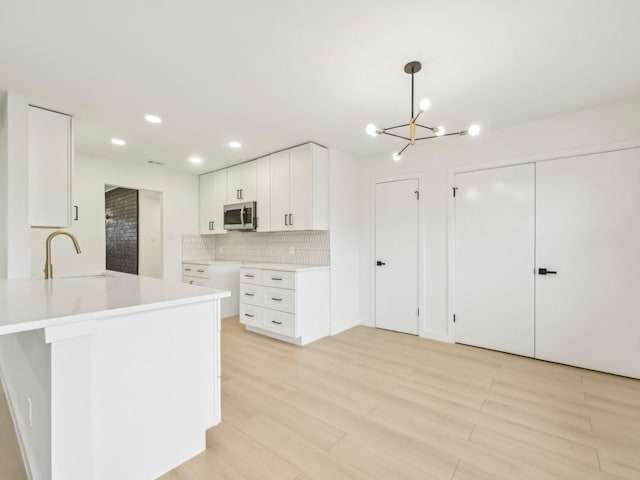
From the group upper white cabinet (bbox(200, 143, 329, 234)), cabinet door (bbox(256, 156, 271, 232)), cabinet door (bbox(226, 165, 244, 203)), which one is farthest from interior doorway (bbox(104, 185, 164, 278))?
cabinet door (bbox(256, 156, 271, 232))

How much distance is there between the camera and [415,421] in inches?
76.9

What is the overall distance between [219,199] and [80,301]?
3.75 meters

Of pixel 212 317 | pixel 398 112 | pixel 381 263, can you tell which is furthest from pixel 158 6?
pixel 381 263

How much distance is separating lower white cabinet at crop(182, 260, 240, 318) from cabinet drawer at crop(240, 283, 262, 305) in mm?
830

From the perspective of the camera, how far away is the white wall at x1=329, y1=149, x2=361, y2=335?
3861 mm

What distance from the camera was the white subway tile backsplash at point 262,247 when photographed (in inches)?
157

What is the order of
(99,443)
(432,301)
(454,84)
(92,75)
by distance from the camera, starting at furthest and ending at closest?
(432,301)
(454,84)
(92,75)
(99,443)

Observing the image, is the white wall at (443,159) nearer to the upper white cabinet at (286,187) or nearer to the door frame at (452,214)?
the door frame at (452,214)

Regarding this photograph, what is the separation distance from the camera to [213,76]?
2.16m

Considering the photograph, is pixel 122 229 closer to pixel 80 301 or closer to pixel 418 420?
pixel 80 301

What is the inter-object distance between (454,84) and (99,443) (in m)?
3.03

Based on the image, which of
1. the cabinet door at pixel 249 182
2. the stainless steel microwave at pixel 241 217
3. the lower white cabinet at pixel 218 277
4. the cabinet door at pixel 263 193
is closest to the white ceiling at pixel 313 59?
the cabinet door at pixel 263 193

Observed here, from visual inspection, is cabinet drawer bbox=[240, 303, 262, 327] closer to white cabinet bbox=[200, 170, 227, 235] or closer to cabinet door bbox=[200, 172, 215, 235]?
white cabinet bbox=[200, 170, 227, 235]

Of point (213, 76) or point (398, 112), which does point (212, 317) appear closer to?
point (213, 76)
